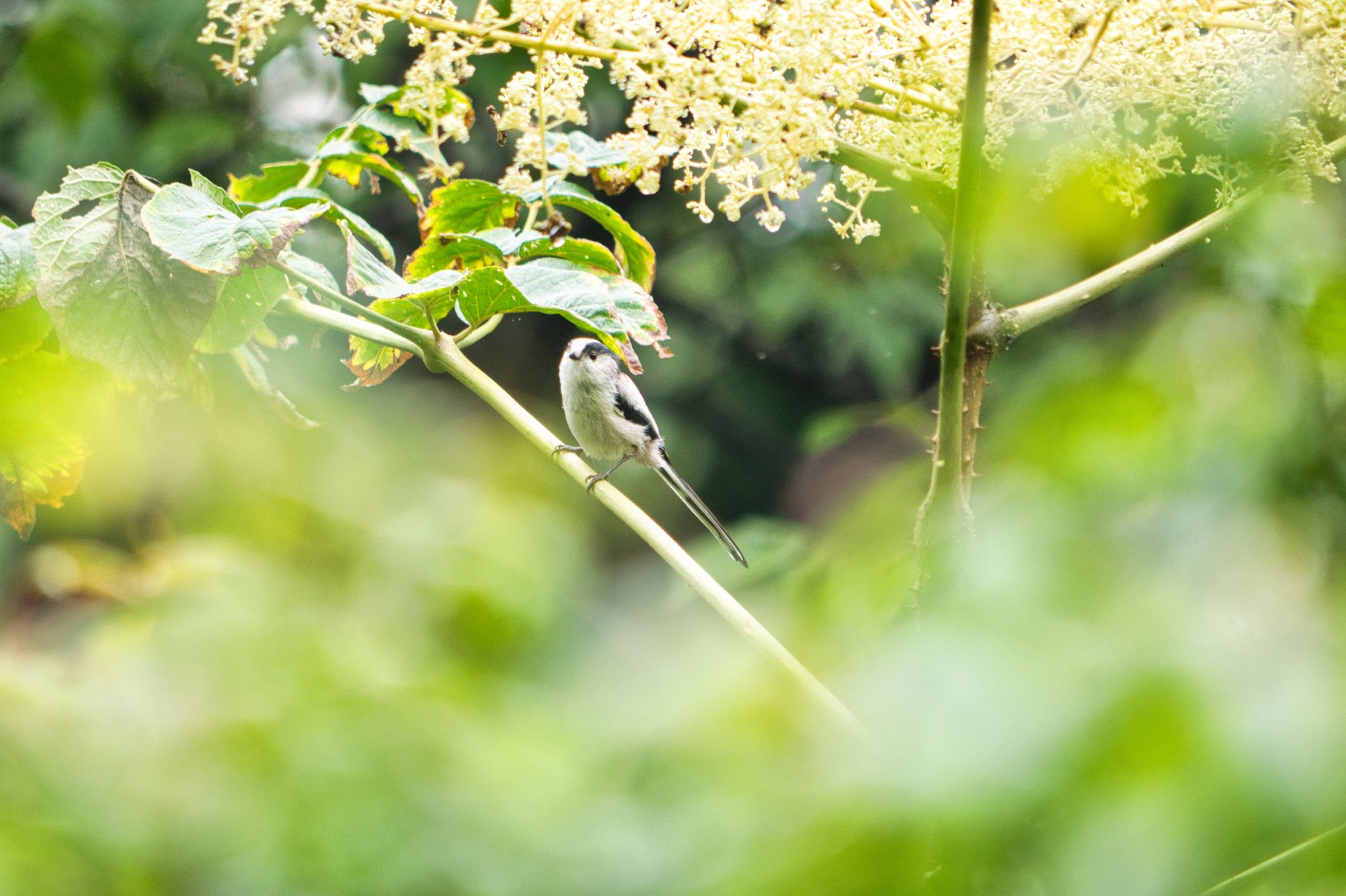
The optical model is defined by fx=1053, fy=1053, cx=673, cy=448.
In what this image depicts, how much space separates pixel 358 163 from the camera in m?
1.00

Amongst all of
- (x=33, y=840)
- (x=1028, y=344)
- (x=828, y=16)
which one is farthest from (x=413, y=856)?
(x=1028, y=344)

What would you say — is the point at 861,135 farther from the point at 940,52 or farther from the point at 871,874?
the point at 871,874

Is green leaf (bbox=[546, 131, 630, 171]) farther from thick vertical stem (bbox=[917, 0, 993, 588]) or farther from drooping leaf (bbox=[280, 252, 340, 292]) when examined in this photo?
thick vertical stem (bbox=[917, 0, 993, 588])

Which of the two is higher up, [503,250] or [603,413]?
[603,413]

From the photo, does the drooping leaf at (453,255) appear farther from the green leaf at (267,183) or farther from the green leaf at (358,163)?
the green leaf at (267,183)

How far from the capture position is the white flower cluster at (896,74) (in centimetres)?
59

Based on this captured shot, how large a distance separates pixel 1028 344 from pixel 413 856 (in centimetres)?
246

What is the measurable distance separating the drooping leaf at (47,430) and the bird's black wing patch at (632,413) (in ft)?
4.54

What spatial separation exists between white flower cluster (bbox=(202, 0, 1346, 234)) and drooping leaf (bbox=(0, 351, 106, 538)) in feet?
0.83

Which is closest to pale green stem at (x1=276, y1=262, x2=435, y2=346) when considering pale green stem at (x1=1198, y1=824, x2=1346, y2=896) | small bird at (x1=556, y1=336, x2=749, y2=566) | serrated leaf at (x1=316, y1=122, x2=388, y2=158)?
serrated leaf at (x1=316, y1=122, x2=388, y2=158)

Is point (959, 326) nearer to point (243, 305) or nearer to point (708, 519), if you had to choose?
point (243, 305)

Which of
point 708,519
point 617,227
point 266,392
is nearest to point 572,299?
point 617,227

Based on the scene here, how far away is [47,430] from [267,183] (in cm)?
42

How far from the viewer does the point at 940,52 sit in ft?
2.18
